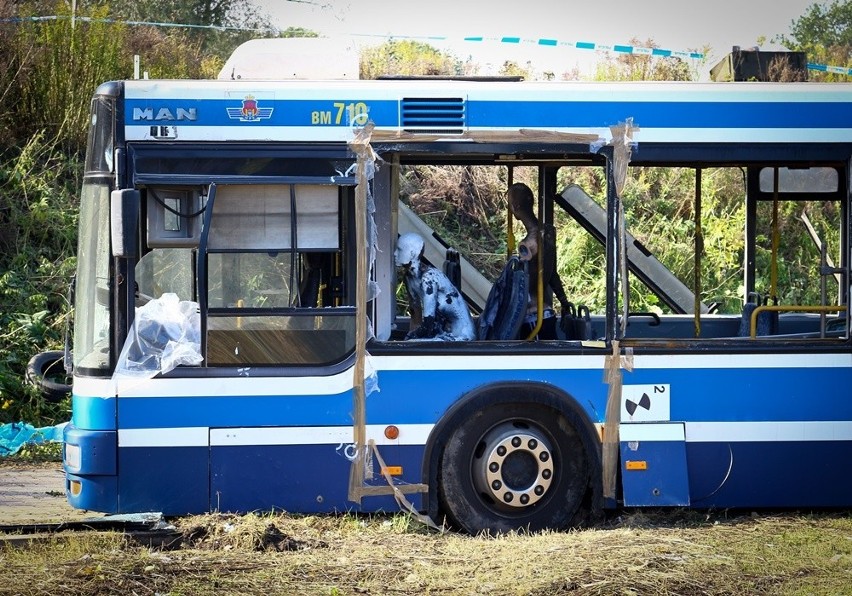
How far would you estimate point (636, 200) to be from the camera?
56.5 ft

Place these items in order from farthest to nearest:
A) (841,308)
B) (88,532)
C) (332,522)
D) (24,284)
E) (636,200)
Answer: (636,200)
(24,284)
(841,308)
(332,522)
(88,532)

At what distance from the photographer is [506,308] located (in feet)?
27.0

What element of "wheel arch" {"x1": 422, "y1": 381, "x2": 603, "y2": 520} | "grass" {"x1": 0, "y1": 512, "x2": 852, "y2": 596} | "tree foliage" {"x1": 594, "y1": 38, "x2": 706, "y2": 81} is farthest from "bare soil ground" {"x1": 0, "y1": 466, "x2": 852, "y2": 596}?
"tree foliage" {"x1": 594, "y1": 38, "x2": 706, "y2": 81}

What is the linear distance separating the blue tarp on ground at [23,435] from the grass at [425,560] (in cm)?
435

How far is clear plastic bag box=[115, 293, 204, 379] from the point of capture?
289 inches

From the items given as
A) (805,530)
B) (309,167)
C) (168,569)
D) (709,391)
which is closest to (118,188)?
(309,167)

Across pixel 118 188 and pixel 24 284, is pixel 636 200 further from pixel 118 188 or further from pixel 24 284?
pixel 118 188

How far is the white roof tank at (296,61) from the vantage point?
25.7 ft

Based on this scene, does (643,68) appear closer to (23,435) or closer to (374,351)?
(23,435)

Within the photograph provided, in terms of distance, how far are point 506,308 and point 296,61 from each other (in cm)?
219

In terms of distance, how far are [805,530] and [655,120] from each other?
278 cm

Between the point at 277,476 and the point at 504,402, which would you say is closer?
the point at 277,476

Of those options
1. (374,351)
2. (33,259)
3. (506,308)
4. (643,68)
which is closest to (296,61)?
(374,351)

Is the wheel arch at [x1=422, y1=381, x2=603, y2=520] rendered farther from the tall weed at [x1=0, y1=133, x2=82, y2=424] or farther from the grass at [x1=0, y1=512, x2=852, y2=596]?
the tall weed at [x1=0, y1=133, x2=82, y2=424]
